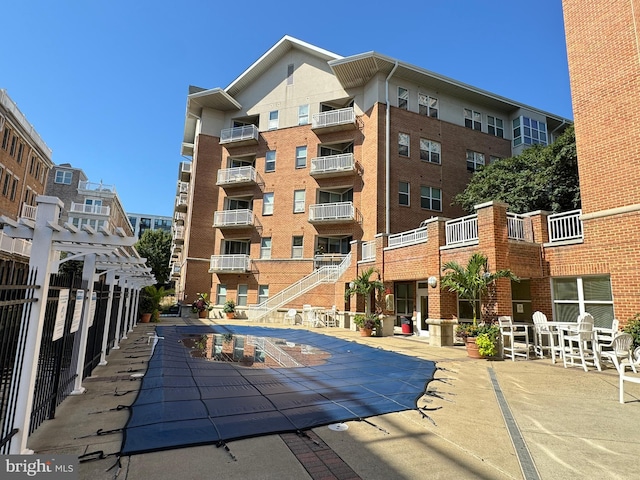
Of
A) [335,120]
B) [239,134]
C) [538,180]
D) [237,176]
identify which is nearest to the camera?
[538,180]

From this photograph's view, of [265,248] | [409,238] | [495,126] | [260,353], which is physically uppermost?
[495,126]

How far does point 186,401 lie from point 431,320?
32.3 feet

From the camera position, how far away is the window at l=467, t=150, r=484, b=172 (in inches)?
1037

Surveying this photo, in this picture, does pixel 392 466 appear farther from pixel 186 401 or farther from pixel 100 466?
pixel 186 401

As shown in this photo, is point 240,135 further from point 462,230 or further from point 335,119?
point 462,230

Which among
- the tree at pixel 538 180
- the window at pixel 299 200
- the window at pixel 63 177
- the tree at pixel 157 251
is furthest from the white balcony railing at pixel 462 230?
the window at pixel 63 177

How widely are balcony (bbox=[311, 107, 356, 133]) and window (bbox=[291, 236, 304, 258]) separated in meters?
8.16

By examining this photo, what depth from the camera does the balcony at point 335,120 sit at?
25.7 metres

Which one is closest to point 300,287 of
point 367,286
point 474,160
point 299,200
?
point 299,200

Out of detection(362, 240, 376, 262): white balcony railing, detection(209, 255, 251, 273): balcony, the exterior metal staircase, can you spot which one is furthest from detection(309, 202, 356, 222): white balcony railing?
detection(209, 255, 251, 273): balcony

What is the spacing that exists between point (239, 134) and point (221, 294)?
12.7 meters

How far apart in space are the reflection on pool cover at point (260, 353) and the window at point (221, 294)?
47.2 feet

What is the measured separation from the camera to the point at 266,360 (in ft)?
30.4

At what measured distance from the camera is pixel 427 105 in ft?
85.1
